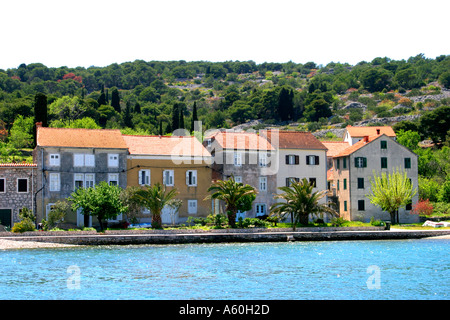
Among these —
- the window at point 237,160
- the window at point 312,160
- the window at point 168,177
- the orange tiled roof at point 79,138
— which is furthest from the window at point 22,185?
the window at point 312,160

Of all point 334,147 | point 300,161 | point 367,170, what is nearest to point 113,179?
point 300,161

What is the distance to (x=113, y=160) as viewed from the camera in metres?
58.6

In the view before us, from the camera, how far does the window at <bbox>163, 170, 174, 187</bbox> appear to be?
59781mm

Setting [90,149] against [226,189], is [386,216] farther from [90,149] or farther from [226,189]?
[90,149]

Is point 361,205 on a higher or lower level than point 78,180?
lower

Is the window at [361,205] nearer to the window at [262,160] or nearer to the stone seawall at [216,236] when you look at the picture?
the stone seawall at [216,236]

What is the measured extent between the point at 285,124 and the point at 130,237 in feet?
414

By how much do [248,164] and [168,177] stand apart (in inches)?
333

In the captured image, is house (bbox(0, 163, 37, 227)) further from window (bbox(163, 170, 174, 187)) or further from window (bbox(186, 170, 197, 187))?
window (bbox(186, 170, 197, 187))

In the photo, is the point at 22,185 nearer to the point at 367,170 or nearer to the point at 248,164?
the point at 248,164

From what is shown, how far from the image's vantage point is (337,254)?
4428 cm

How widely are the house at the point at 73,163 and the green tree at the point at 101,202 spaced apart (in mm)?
3140

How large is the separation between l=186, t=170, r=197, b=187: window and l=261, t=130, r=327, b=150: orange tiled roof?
9.95 m
